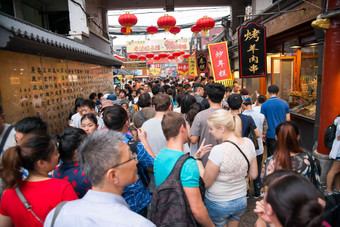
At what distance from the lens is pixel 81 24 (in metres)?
8.78

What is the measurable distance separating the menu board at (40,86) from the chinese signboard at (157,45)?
25628 mm

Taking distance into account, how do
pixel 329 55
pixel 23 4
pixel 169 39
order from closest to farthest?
pixel 329 55
pixel 23 4
pixel 169 39

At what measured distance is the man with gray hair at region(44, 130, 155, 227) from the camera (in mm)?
1243

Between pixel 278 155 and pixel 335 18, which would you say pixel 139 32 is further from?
pixel 278 155

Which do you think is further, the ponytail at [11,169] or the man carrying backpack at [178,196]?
the man carrying backpack at [178,196]

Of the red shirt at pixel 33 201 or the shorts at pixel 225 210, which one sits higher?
the red shirt at pixel 33 201

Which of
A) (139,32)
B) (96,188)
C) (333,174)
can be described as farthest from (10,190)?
(139,32)

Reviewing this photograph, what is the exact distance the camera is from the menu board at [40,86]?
463 cm

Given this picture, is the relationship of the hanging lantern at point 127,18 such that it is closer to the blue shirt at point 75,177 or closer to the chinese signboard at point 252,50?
the chinese signboard at point 252,50

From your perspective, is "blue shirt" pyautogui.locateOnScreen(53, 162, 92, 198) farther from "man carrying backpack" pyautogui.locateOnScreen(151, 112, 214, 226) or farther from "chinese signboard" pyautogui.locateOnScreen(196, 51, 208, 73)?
"chinese signboard" pyautogui.locateOnScreen(196, 51, 208, 73)

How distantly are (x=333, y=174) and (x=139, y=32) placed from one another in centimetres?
2079

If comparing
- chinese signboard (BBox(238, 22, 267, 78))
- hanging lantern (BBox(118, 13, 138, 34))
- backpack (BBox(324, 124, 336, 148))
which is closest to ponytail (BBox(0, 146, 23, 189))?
backpack (BBox(324, 124, 336, 148))

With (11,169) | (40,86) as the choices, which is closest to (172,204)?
(11,169)

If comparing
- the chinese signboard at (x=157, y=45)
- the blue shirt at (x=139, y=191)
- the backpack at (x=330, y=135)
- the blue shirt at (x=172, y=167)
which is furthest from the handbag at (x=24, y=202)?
the chinese signboard at (x=157, y=45)
